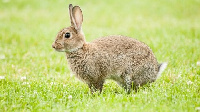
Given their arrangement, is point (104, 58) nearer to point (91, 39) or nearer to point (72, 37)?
point (72, 37)

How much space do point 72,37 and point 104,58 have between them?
0.64 m

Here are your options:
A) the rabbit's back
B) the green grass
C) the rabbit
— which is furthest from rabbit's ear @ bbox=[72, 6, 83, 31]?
the green grass

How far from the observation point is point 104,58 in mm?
6129

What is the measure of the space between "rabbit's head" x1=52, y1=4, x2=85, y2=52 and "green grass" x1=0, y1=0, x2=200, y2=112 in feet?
2.37

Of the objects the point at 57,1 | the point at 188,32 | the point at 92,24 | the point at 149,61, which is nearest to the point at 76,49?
the point at 149,61

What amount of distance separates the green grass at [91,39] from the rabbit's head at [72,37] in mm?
722

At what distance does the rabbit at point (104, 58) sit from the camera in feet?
19.7

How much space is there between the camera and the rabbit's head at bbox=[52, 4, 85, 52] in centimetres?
598

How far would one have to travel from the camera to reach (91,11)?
15672mm

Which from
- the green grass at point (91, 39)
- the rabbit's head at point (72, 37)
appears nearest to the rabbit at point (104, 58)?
the rabbit's head at point (72, 37)

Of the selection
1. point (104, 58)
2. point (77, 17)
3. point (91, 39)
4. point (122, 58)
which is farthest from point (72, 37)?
point (91, 39)

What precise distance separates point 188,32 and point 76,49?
627 centimetres

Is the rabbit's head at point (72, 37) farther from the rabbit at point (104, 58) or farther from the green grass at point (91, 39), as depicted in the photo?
the green grass at point (91, 39)

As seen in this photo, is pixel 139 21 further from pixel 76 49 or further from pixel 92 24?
pixel 76 49
